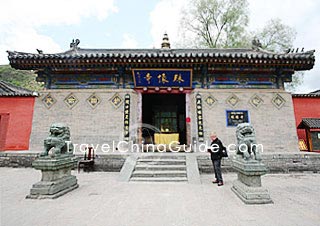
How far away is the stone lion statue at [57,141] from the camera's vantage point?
3.69m

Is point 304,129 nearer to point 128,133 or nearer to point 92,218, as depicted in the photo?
point 128,133

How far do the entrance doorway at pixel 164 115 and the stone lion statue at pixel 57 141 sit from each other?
6172 mm

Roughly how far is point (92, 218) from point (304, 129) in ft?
31.1

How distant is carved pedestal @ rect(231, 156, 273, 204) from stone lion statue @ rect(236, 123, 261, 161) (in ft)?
0.38

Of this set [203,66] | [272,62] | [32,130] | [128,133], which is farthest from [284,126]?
[32,130]

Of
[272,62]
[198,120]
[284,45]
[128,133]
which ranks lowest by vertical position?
[128,133]

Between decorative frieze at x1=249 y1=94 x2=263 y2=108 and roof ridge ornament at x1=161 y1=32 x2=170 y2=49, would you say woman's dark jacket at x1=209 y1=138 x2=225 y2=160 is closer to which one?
decorative frieze at x1=249 y1=94 x2=263 y2=108

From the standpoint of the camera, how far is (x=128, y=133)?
22.6ft

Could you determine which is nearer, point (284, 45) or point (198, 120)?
point (198, 120)

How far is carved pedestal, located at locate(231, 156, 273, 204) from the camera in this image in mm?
3018

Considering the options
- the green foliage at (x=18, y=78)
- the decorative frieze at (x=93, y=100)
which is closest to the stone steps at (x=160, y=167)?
the decorative frieze at (x=93, y=100)

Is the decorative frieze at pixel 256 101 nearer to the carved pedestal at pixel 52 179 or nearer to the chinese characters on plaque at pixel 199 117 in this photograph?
the chinese characters on plaque at pixel 199 117

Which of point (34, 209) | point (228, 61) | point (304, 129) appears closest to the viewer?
point (34, 209)

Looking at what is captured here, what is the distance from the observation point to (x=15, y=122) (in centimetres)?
725
